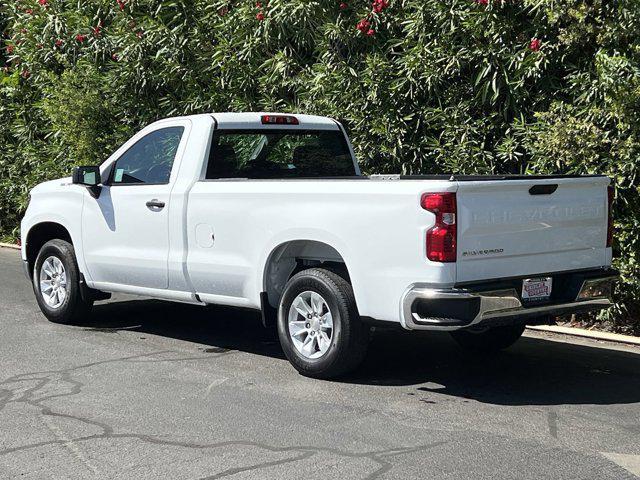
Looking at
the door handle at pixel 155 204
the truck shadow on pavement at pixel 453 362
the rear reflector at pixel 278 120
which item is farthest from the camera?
the rear reflector at pixel 278 120

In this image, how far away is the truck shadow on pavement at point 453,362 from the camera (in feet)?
23.2

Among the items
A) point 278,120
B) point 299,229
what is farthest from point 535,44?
point 299,229

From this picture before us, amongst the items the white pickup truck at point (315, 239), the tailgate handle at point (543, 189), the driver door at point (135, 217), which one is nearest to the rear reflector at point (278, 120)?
the white pickup truck at point (315, 239)

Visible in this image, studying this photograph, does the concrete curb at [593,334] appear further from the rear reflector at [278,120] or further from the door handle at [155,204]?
the door handle at [155,204]

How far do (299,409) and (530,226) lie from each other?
200 cm

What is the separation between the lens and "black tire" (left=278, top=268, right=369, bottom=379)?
7.14m

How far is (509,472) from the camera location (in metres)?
5.29

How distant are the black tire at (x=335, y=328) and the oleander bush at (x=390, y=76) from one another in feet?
10.2

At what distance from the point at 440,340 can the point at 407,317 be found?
2.38 meters

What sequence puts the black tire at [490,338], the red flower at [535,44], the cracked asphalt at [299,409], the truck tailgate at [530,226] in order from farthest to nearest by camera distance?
1. the red flower at [535,44]
2. the black tire at [490,338]
3. the truck tailgate at [530,226]
4. the cracked asphalt at [299,409]

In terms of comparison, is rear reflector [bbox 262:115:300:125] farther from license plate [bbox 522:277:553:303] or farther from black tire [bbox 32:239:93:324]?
license plate [bbox 522:277:553:303]

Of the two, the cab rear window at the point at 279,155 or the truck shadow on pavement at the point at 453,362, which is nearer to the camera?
the truck shadow on pavement at the point at 453,362

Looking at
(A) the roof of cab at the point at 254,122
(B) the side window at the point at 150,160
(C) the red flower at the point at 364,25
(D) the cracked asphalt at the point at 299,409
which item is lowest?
(D) the cracked asphalt at the point at 299,409

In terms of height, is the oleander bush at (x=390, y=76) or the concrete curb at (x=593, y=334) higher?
the oleander bush at (x=390, y=76)
